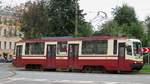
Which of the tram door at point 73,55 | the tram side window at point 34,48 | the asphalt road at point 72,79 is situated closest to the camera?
the asphalt road at point 72,79

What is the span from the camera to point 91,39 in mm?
42875

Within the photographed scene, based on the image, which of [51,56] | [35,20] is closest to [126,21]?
[35,20]

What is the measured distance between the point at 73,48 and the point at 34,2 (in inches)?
994

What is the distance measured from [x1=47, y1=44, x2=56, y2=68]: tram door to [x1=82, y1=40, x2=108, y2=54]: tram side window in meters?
3.26

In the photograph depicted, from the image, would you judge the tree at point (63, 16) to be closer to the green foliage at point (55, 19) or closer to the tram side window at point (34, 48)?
the green foliage at point (55, 19)

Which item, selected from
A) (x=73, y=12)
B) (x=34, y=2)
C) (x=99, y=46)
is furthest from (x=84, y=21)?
(x=99, y=46)

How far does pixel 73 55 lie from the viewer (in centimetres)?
4344

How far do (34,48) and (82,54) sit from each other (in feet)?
19.4

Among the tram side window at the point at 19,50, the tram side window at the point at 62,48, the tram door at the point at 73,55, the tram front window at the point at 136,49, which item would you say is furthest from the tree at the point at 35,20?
the tram front window at the point at 136,49

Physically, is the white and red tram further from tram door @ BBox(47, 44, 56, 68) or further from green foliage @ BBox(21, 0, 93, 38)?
green foliage @ BBox(21, 0, 93, 38)

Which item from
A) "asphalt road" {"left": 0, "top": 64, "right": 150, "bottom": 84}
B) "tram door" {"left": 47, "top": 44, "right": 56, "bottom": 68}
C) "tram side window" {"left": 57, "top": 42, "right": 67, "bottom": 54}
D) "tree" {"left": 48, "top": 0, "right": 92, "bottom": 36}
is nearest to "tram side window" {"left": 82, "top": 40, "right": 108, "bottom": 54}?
"tram side window" {"left": 57, "top": 42, "right": 67, "bottom": 54}

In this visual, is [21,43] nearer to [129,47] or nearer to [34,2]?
[129,47]

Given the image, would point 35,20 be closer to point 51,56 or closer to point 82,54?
point 51,56

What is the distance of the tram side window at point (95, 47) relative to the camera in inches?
1641
